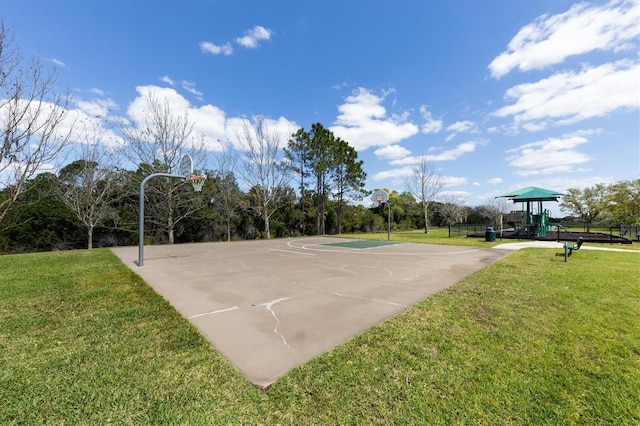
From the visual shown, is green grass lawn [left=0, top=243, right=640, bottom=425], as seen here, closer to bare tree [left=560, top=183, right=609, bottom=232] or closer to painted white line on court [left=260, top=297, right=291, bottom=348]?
painted white line on court [left=260, top=297, right=291, bottom=348]

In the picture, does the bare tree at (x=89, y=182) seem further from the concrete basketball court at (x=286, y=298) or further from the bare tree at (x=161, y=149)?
the concrete basketball court at (x=286, y=298)

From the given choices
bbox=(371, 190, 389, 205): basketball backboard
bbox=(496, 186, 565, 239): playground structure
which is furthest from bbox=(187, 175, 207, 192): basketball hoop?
bbox=(496, 186, 565, 239): playground structure

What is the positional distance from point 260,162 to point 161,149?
656cm

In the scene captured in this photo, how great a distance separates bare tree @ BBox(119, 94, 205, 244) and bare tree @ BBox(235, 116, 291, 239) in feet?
11.7

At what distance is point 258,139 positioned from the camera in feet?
65.8

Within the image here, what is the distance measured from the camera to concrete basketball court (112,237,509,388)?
2.73m

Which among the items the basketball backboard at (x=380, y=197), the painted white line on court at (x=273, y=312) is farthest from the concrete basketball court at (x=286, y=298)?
the basketball backboard at (x=380, y=197)

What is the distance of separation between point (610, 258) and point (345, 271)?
8.26m

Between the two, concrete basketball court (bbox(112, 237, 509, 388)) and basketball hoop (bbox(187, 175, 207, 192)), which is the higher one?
basketball hoop (bbox(187, 175, 207, 192))

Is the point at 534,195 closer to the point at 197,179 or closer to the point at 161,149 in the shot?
the point at 197,179

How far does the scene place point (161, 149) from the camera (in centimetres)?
1592

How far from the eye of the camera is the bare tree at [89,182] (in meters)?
13.1

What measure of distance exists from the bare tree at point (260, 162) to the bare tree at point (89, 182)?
321 inches

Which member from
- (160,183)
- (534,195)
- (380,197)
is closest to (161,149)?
(160,183)
